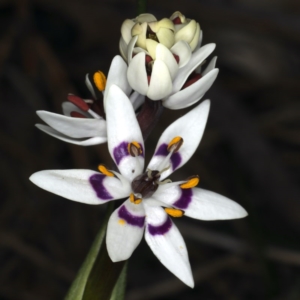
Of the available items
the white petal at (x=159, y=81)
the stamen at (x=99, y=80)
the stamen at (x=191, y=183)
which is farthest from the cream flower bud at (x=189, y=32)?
the stamen at (x=191, y=183)

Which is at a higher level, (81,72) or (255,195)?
(81,72)

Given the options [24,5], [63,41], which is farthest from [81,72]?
[24,5]

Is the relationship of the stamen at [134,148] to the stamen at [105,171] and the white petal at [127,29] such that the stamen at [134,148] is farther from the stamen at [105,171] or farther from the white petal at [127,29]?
the white petal at [127,29]

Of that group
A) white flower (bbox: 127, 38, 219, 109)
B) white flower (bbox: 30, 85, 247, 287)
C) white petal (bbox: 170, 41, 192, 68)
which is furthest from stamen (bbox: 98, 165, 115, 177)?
white petal (bbox: 170, 41, 192, 68)

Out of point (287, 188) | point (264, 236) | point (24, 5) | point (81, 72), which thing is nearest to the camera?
point (264, 236)

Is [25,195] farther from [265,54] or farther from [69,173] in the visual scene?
[69,173]

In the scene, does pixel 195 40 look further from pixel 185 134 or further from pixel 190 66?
pixel 185 134

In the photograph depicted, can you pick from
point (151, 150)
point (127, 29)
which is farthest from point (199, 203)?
point (151, 150)
